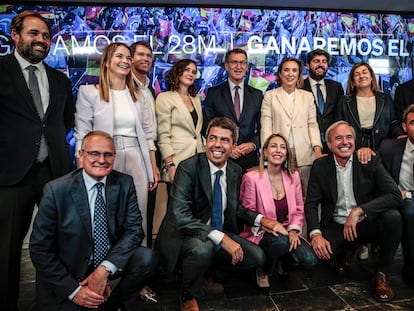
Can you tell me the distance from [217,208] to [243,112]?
3.61ft

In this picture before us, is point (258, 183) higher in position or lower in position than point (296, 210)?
higher

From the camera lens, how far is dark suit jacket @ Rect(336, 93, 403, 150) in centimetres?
313

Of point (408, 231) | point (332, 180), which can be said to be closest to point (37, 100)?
point (332, 180)

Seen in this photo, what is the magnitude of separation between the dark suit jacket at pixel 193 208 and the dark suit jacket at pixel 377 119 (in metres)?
1.37

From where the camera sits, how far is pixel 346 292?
2.47 metres

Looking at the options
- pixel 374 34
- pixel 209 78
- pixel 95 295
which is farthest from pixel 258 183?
pixel 374 34

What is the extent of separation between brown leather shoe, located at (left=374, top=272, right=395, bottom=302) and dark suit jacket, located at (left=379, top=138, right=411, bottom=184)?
859mm

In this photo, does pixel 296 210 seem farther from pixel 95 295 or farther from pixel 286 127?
pixel 95 295

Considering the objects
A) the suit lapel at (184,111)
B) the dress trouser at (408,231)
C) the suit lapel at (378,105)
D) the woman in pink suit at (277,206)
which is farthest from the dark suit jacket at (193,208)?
the suit lapel at (378,105)

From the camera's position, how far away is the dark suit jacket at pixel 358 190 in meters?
2.55

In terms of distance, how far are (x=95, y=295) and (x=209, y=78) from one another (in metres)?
3.28

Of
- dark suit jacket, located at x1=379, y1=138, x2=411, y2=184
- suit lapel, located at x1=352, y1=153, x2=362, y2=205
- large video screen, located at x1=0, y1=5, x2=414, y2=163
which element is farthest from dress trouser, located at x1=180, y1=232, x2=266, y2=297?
large video screen, located at x1=0, y1=5, x2=414, y2=163

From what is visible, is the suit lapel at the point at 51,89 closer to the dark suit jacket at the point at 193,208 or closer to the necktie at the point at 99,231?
the necktie at the point at 99,231

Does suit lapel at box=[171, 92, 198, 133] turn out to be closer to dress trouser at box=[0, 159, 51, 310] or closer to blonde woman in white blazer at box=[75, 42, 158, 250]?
blonde woman in white blazer at box=[75, 42, 158, 250]
